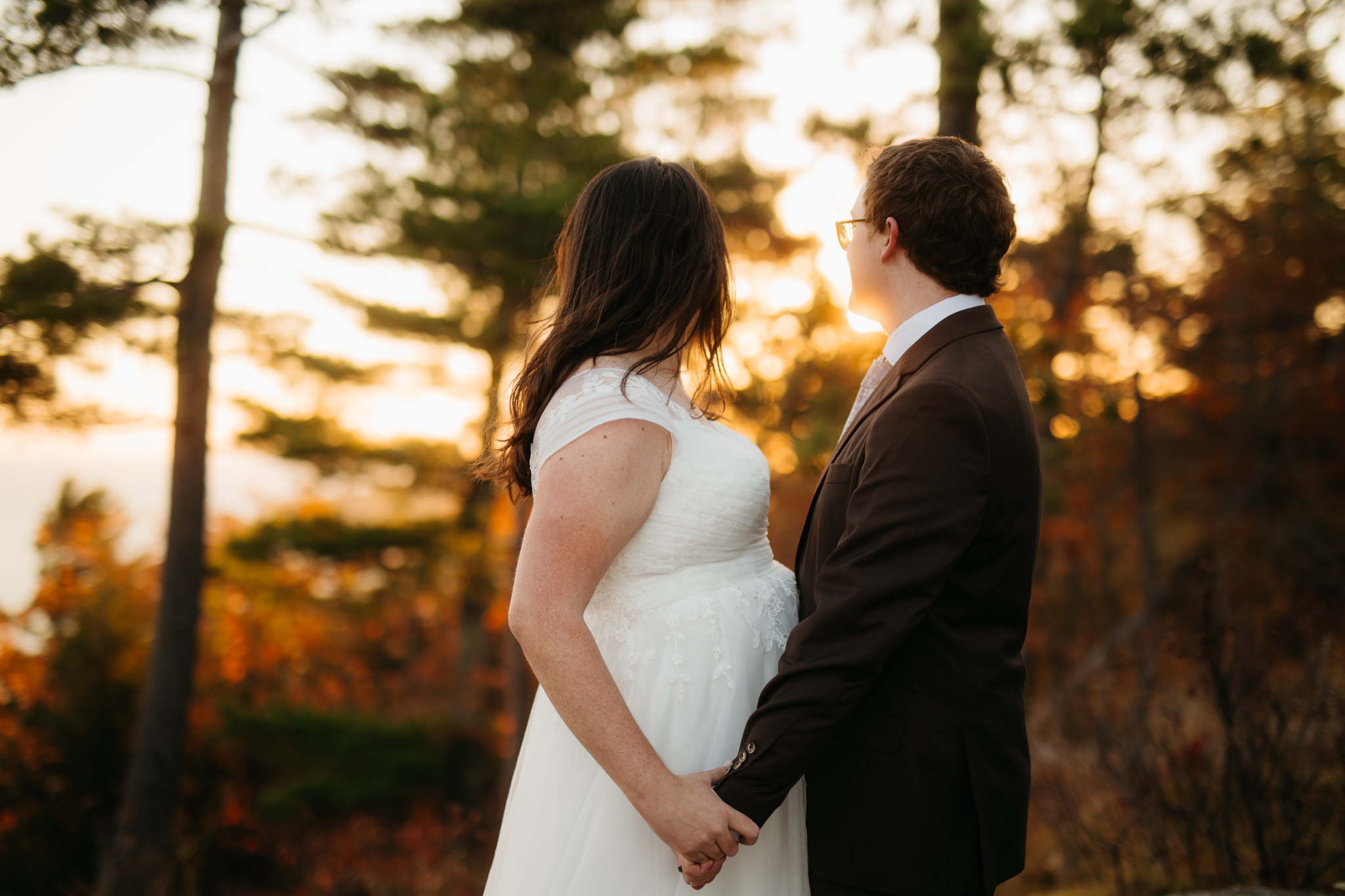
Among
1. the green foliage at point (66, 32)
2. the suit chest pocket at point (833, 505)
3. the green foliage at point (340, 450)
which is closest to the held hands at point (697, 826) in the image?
the suit chest pocket at point (833, 505)

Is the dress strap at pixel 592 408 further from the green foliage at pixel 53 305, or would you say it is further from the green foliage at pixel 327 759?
the green foliage at pixel 327 759

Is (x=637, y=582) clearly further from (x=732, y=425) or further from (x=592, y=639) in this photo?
(x=732, y=425)

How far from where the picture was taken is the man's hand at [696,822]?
4.43 feet

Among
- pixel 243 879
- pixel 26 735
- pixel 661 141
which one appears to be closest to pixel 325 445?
pixel 26 735

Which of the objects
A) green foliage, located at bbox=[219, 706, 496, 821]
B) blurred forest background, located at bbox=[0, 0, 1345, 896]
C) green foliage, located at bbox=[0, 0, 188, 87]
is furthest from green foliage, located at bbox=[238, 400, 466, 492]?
green foliage, located at bbox=[0, 0, 188, 87]

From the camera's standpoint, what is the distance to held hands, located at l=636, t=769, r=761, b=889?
1353 millimetres

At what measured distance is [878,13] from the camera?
253 inches

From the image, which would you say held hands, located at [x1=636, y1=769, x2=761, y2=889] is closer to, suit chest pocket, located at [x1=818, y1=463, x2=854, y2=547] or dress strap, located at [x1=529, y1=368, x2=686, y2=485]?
suit chest pocket, located at [x1=818, y1=463, x2=854, y2=547]

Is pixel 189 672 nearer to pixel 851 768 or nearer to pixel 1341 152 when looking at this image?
pixel 851 768

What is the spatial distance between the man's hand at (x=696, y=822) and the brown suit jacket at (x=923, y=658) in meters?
0.03

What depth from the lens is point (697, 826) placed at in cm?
136

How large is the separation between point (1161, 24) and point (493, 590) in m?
12.0

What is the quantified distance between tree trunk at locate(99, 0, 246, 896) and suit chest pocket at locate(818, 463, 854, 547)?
7393mm

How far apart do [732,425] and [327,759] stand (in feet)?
21.5
